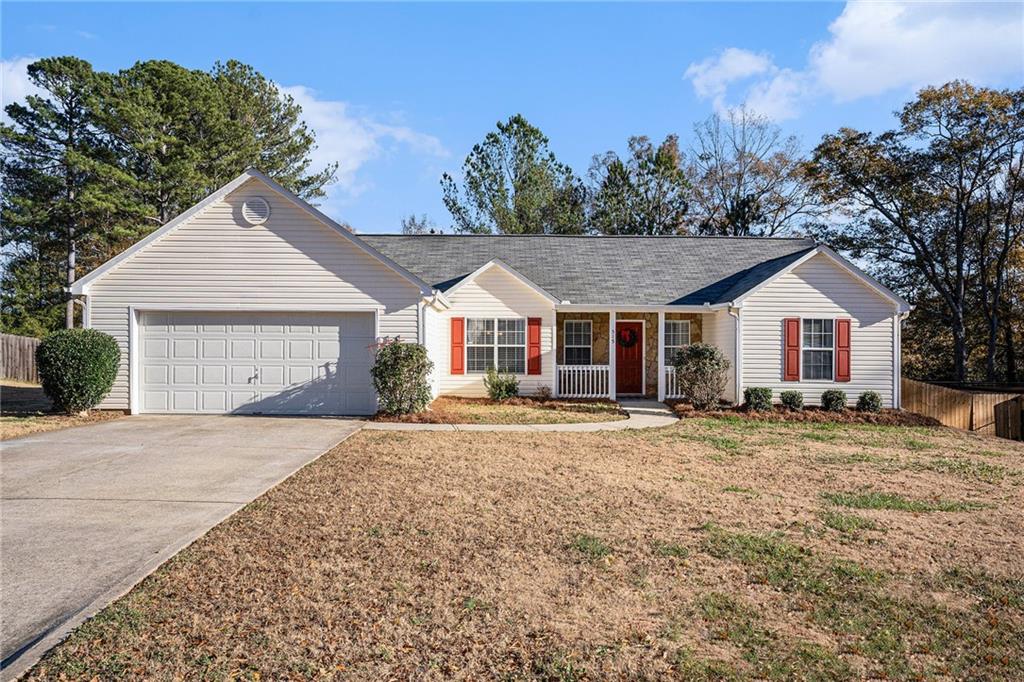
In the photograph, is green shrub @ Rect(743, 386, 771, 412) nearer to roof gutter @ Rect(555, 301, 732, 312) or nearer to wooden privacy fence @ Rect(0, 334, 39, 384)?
roof gutter @ Rect(555, 301, 732, 312)

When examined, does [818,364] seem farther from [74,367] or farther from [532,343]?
[74,367]

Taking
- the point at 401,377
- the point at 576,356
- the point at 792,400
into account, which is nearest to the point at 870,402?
the point at 792,400

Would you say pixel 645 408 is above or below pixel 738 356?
below

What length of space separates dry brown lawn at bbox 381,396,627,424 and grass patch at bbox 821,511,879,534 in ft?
25.2

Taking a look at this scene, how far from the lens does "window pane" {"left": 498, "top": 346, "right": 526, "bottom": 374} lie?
18.2 m

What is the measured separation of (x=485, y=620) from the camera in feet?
14.0

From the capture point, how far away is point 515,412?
15.5 metres

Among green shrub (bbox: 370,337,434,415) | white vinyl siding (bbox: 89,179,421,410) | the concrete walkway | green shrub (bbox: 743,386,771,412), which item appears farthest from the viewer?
green shrub (bbox: 743,386,771,412)

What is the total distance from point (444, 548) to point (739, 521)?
118 inches

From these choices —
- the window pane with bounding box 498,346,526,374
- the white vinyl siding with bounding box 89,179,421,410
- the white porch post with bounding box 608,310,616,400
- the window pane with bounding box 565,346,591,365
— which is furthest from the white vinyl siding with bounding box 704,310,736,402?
the white vinyl siding with bounding box 89,179,421,410

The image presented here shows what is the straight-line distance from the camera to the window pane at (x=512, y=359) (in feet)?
59.8

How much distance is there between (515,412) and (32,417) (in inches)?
389

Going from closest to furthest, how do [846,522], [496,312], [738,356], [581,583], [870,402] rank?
[581,583], [846,522], [870,402], [738,356], [496,312]

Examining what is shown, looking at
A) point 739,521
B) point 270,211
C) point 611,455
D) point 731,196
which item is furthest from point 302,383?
point 731,196
